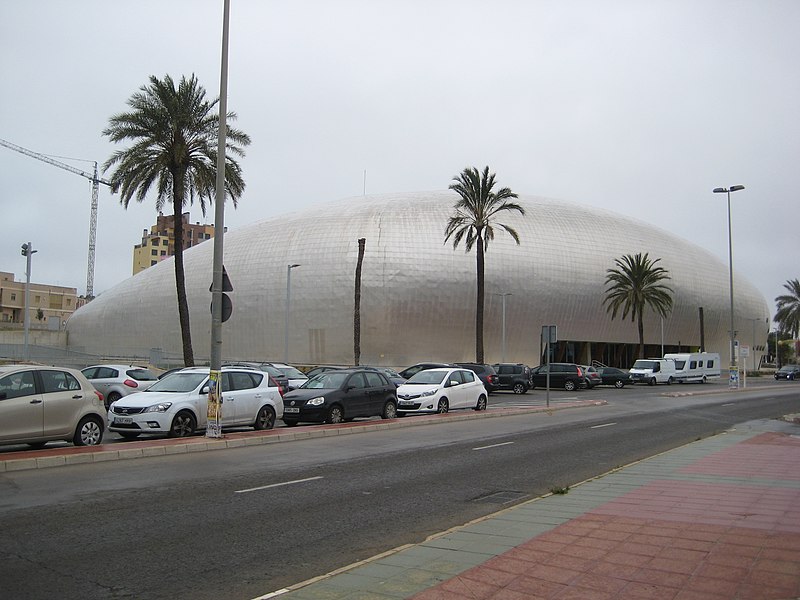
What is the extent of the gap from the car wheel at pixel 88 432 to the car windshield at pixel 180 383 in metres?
2.83

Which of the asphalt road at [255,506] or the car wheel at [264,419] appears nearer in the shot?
the asphalt road at [255,506]

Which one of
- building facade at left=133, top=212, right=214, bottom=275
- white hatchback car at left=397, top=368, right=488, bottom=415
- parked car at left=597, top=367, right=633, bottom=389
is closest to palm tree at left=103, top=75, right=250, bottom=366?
white hatchback car at left=397, top=368, right=488, bottom=415

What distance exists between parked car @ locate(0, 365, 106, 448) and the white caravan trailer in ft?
177

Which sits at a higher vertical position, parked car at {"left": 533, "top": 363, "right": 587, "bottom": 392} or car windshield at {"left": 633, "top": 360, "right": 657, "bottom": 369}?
car windshield at {"left": 633, "top": 360, "right": 657, "bottom": 369}

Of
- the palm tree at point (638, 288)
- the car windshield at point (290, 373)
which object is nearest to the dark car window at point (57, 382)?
the car windshield at point (290, 373)

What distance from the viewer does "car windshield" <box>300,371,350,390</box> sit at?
2091 centimetres

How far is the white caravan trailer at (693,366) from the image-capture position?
2365 inches

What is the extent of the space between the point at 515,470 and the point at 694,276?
80100 mm

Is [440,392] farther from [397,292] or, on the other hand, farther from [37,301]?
[37,301]

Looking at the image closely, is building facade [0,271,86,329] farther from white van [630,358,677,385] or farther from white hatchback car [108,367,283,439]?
white hatchback car [108,367,283,439]

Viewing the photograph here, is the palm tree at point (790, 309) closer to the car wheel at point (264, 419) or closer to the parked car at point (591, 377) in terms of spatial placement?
the parked car at point (591, 377)

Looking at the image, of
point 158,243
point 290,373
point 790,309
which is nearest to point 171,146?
point 290,373

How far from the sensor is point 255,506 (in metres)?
9.23

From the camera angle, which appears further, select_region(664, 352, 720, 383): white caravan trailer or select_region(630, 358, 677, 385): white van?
select_region(664, 352, 720, 383): white caravan trailer
